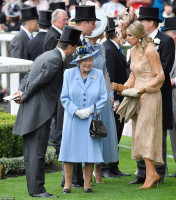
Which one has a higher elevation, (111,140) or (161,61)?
(161,61)

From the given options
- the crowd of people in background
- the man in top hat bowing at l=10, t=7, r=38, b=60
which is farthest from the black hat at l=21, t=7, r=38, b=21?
the crowd of people in background

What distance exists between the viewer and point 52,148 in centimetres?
1132

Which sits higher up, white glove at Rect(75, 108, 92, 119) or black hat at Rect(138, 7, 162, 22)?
black hat at Rect(138, 7, 162, 22)

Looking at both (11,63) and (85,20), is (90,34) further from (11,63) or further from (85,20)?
(11,63)

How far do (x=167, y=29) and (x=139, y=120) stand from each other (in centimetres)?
203

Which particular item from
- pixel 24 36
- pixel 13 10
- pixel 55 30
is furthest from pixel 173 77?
pixel 13 10

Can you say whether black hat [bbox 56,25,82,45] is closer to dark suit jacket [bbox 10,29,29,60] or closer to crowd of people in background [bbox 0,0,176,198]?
crowd of people in background [bbox 0,0,176,198]

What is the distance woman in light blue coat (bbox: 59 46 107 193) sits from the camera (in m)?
8.69

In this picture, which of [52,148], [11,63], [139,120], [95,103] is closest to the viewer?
[95,103]

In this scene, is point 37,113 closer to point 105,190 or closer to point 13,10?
point 105,190

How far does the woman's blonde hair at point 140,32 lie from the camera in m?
9.30

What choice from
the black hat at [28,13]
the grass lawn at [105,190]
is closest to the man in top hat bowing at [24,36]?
the black hat at [28,13]

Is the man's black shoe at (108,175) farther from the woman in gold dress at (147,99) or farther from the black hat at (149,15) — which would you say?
the black hat at (149,15)

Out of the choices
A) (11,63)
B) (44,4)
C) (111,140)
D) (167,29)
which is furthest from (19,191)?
(44,4)
